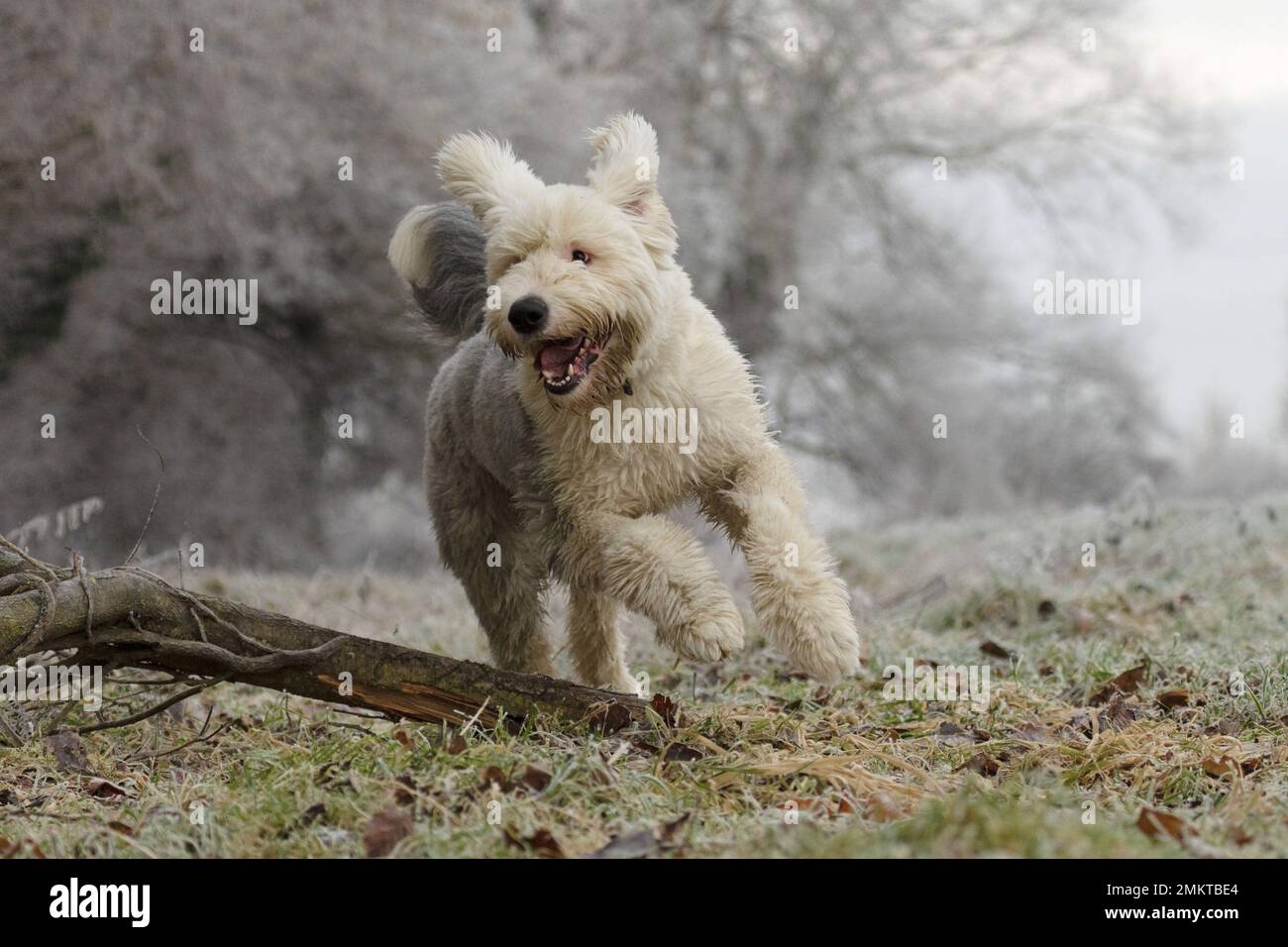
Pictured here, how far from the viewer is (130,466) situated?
36.8ft

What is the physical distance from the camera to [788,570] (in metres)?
3.96

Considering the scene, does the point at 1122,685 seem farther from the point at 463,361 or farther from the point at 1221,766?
the point at 463,361

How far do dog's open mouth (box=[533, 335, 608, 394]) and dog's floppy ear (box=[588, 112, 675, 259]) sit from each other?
0.40 meters

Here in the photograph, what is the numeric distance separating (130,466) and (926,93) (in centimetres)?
1132

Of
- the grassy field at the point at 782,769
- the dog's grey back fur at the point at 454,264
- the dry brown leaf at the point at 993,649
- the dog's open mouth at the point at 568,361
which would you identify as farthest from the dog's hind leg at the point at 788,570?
the dry brown leaf at the point at 993,649

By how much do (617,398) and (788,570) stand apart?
29.4 inches

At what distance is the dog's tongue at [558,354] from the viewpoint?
398cm

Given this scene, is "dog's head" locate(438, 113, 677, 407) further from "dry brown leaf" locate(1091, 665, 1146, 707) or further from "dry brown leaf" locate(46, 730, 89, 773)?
"dry brown leaf" locate(1091, 665, 1146, 707)

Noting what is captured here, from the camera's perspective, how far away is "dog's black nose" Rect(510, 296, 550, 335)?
149 inches

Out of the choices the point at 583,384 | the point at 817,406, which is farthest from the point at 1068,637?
the point at 817,406

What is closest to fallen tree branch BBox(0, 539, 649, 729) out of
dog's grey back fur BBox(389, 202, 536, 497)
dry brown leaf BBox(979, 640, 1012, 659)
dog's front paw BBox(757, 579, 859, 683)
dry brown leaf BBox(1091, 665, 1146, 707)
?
dog's front paw BBox(757, 579, 859, 683)
